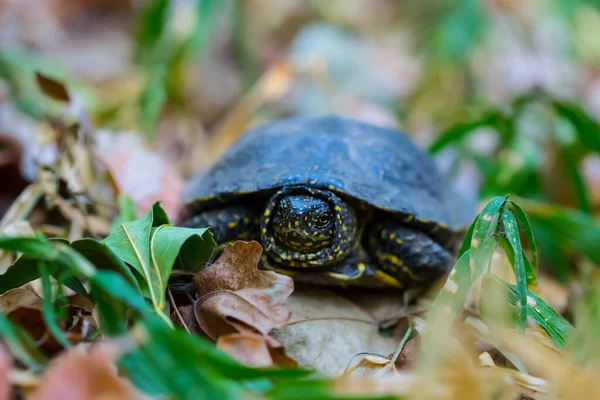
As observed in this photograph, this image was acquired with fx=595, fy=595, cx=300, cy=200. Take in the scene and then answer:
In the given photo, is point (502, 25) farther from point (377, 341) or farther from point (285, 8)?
point (377, 341)

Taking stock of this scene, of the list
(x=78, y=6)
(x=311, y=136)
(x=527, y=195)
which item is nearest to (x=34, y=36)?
(x=78, y=6)

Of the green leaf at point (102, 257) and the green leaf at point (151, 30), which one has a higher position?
the green leaf at point (151, 30)

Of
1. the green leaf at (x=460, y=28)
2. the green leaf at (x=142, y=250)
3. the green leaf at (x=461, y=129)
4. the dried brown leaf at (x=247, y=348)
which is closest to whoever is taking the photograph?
the dried brown leaf at (x=247, y=348)

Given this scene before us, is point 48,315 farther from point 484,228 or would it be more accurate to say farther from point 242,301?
point 484,228

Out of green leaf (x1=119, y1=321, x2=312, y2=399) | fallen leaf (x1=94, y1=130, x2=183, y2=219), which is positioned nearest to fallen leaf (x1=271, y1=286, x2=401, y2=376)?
green leaf (x1=119, y1=321, x2=312, y2=399)

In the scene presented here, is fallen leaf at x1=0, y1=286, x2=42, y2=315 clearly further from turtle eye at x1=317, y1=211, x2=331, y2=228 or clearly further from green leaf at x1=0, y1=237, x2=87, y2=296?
turtle eye at x1=317, y1=211, x2=331, y2=228

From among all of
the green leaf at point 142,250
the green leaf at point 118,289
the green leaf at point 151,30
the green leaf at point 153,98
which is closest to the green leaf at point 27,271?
the green leaf at point 142,250

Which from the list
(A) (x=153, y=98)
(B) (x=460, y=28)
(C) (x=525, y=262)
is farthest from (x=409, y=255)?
(B) (x=460, y=28)

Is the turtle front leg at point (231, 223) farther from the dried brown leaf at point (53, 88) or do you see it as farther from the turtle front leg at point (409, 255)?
the dried brown leaf at point (53, 88)
